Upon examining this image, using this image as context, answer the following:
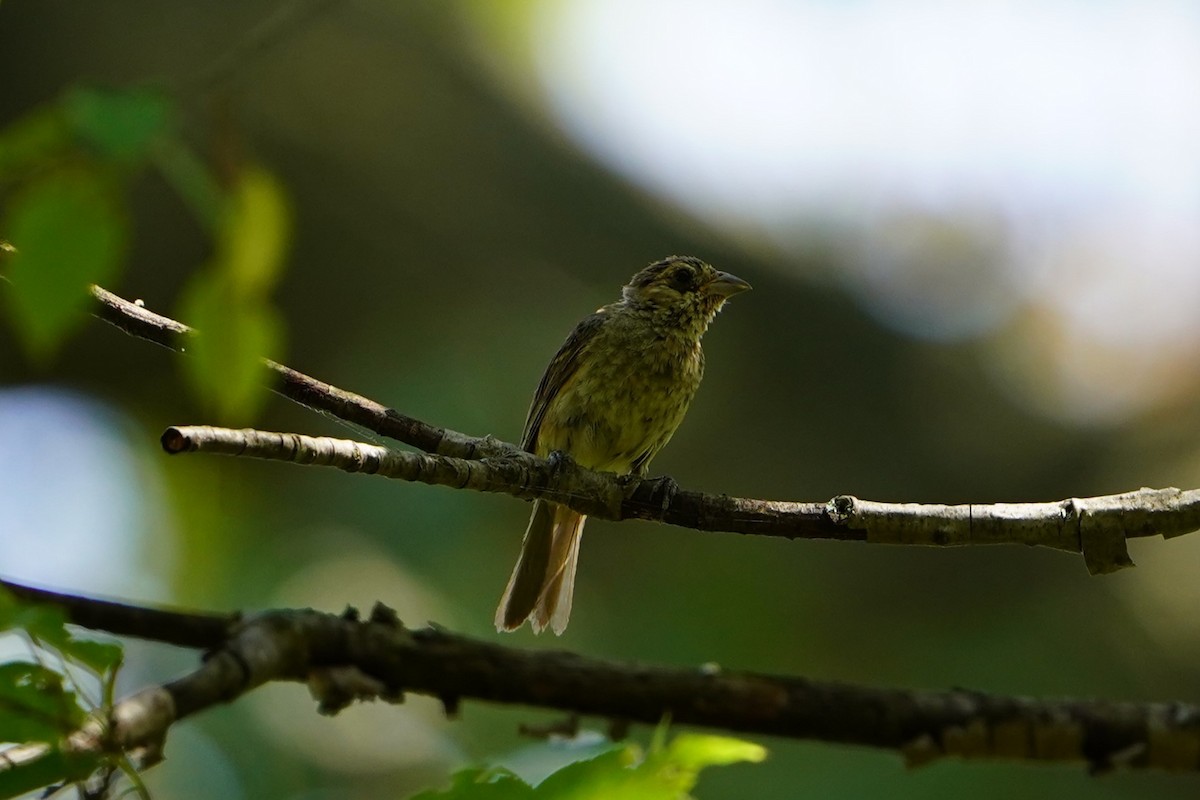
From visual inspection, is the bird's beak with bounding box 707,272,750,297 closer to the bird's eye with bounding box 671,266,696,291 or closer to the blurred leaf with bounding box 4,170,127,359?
the bird's eye with bounding box 671,266,696,291

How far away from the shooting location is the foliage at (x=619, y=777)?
1520 millimetres

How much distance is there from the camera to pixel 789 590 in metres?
9.24

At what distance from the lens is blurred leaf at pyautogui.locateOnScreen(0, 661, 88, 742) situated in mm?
1375

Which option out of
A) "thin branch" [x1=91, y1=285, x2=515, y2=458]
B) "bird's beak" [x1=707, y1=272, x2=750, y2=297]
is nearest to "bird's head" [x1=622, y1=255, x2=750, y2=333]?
"bird's beak" [x1=707, y1=272, x2=750, y2=297]

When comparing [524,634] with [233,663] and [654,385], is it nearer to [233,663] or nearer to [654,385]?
[654,385]

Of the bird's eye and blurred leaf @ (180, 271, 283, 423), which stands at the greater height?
the bird's eye

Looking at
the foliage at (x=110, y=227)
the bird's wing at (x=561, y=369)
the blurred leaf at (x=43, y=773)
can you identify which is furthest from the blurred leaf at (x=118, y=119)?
the bird's wing at (x=561, y=369)

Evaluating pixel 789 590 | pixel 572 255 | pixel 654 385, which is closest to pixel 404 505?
pixel 572 255

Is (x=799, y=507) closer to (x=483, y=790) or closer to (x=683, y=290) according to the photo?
(x=483, y=790)

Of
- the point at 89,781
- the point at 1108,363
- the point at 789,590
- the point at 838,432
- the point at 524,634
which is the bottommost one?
the point at 89,781

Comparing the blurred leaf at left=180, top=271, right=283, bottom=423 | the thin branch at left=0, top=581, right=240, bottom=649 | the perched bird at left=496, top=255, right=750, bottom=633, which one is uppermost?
the perched bird at left=496, top=255, right=750, bottom=633

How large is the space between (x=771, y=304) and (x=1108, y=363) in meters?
2.41

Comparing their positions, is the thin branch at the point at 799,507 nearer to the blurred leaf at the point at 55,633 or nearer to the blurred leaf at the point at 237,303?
the blurred leaf at the point at 55,633

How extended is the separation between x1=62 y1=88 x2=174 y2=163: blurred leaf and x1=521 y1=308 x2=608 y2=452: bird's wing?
488 cm
